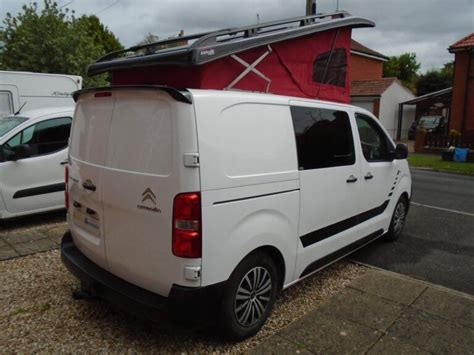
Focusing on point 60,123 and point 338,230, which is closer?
point 338,230

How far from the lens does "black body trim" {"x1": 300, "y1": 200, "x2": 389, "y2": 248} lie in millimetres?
3546

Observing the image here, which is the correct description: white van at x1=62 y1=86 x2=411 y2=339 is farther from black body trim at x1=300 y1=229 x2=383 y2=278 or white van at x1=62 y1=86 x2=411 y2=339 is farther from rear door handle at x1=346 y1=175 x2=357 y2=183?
rear door handle at x1=346 y1=175 x2=357 y2=183

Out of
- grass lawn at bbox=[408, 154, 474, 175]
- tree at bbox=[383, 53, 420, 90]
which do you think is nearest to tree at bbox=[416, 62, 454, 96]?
tree at bbox=[383, 53, 420, 90]

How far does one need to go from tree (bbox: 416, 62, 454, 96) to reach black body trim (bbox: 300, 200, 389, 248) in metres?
42.7

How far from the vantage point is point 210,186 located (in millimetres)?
2582

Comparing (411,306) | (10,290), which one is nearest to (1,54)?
(10,290)

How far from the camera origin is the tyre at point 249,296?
9.33 feet

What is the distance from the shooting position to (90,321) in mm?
3324

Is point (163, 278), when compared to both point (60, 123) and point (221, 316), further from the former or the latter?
point (60, 123)

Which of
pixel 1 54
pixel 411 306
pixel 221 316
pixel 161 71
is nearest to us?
pixel 221 316

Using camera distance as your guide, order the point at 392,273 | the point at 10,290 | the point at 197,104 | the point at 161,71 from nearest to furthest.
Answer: the point at 197,104
the point at 161,71
the point at 10,290
the point at 392,273

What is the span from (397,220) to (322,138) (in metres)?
2.48

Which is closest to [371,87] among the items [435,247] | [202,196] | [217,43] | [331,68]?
[435,247]

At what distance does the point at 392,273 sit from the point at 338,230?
963mm
